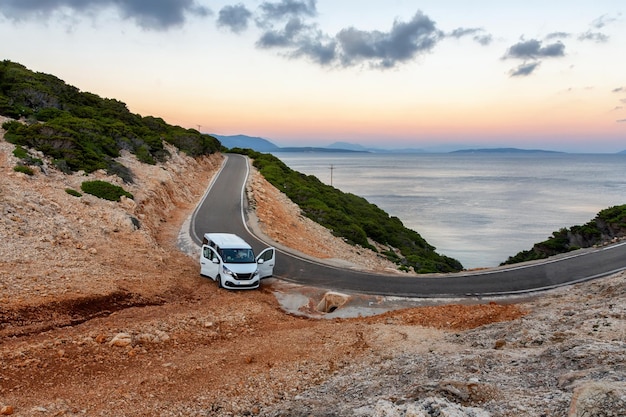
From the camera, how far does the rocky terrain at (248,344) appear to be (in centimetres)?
748

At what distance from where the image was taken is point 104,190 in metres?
26.0

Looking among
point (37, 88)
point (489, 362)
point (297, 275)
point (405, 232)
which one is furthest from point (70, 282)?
point (405, 232)

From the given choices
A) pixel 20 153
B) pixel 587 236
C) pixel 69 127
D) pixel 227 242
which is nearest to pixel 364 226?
pixel 587 236

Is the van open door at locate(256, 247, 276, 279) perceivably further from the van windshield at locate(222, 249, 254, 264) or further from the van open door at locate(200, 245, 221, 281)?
the van open door at locate(200, 245, 221, 281)

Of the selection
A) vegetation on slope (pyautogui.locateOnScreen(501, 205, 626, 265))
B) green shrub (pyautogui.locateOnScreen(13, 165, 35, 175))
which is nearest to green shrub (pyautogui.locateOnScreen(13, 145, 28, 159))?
green shrub (pyautogui.locateOnScreen(13, 165, 35, 175))

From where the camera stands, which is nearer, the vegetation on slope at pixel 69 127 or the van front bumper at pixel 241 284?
the van front bumper at pixel 241 284

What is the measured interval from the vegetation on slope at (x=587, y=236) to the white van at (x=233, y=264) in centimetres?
2668

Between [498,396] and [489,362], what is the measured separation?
2168mm

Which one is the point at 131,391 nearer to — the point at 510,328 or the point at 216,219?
the point at 510,328

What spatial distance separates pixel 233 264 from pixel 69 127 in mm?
23994

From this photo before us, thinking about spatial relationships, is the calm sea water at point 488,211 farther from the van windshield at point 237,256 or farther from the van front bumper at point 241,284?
the van front bumper at point 241,284

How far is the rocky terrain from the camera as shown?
7.48 m

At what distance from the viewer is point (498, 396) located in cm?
688

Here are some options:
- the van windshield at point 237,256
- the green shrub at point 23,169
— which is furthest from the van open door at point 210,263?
the green shrub at point 23,169
